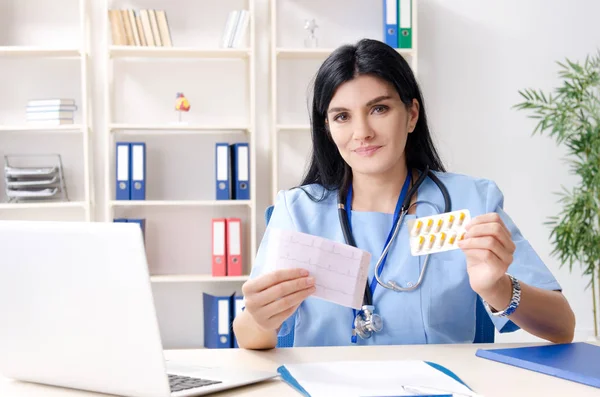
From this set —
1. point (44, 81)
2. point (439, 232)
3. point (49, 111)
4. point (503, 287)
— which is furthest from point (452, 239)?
point (44, 81)

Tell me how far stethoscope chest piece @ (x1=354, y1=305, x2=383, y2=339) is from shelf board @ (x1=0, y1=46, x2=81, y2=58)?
2638 mm

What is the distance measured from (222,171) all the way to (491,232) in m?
2.56

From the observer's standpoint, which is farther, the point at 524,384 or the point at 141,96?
the point at 141,96

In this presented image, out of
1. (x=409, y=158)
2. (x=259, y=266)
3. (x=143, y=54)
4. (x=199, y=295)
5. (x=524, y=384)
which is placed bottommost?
(x=199, y=295)

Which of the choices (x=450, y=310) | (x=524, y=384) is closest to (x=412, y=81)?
(x=450, y=310)

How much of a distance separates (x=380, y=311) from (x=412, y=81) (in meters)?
0.58

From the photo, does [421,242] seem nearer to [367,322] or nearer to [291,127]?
[367,322]

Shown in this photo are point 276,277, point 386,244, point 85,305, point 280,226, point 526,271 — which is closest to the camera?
point 85,305

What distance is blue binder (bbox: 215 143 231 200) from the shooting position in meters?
3.72

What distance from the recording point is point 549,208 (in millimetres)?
4125

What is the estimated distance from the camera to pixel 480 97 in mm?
4098

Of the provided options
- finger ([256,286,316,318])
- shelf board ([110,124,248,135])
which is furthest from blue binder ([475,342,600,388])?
shelf board ([110,124,248,135])

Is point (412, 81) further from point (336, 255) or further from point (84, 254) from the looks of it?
point (84, 254)

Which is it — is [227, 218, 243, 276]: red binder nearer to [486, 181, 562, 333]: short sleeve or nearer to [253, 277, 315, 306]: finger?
[486, 181, 562, 333]: short sleeve
